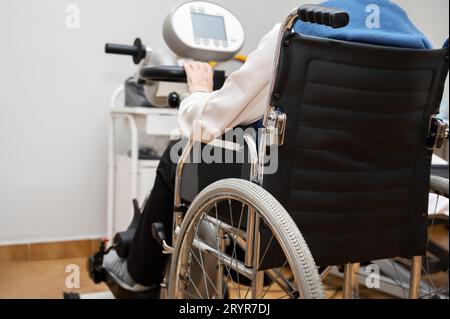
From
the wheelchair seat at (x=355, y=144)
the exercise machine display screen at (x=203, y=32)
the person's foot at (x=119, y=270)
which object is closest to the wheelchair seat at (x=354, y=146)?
the wheelchair seat at (x=355, y=144)

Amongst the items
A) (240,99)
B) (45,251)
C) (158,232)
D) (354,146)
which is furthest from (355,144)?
(45,251)

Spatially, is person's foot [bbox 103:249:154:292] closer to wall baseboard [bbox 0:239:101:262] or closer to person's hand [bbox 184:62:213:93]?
wall baseboard [bbox 0:239:101:262]

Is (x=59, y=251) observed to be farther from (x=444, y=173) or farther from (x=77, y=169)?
(x=444, y=173)

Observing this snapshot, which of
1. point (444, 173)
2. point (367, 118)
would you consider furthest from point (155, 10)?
point (444, 173)

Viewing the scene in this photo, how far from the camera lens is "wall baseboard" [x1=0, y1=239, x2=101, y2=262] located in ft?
3.16

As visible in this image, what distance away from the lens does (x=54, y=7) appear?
97 cm

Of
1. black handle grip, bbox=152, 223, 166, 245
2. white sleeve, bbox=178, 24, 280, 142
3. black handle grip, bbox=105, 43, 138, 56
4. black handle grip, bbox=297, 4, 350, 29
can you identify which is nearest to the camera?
black handle grip, bbox=297, 4, 350, 29

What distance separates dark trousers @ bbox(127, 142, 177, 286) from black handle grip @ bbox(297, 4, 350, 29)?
590 mm

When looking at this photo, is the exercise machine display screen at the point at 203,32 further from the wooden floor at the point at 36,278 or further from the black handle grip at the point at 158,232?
the wooden floor at the point at 36,278

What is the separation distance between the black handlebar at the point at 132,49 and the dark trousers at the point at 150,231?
0.23 metres

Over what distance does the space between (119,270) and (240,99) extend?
0.67m

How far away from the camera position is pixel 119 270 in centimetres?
142

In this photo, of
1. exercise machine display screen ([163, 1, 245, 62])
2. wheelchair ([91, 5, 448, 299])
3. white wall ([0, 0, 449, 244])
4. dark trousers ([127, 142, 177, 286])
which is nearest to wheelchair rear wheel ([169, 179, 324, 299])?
wheelchair ([91, 5, 448, 299])

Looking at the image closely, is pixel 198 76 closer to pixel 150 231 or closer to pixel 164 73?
pixel 164 73
